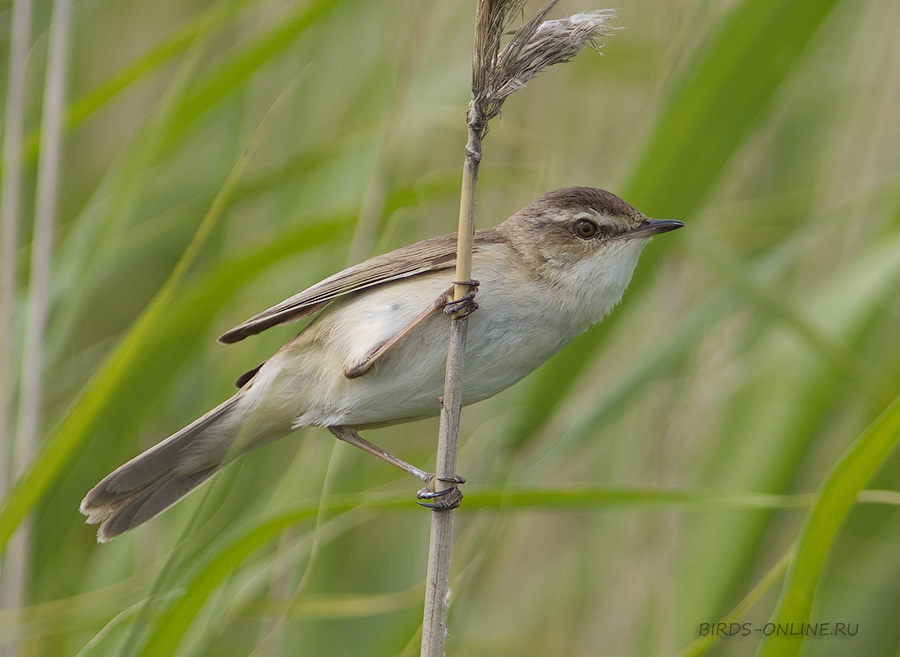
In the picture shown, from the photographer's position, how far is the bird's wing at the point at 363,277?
2.17 meters

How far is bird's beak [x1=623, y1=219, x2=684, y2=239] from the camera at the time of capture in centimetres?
226

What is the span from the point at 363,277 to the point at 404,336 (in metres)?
0.19

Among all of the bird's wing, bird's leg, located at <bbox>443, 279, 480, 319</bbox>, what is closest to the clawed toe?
bird's leg, located at <bbox>443, 279, 480, 319</bbox>

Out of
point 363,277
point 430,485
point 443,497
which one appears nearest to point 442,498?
point 443,497

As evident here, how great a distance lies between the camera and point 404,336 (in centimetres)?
229

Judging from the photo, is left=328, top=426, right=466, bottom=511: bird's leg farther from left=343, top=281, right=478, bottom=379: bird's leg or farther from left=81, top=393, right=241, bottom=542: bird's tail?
left=81, top=393, right=241, bottom=542: bird's tail

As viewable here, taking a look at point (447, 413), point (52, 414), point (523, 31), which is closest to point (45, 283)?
point (52, 414)

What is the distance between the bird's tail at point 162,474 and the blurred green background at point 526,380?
6 cm

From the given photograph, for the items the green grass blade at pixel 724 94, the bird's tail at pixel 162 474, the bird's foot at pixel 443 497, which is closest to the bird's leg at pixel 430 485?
the bird's foot at pixel 443 497

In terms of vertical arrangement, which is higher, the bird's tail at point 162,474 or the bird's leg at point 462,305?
the bird's leg at point 462,305

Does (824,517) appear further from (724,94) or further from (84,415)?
(84,415)

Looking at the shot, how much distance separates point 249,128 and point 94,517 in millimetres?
1361

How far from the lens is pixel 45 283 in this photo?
91.8 inches

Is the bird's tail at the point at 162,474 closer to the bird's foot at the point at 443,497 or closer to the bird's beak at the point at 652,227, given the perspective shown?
the bird's foot at the point at 443,497
